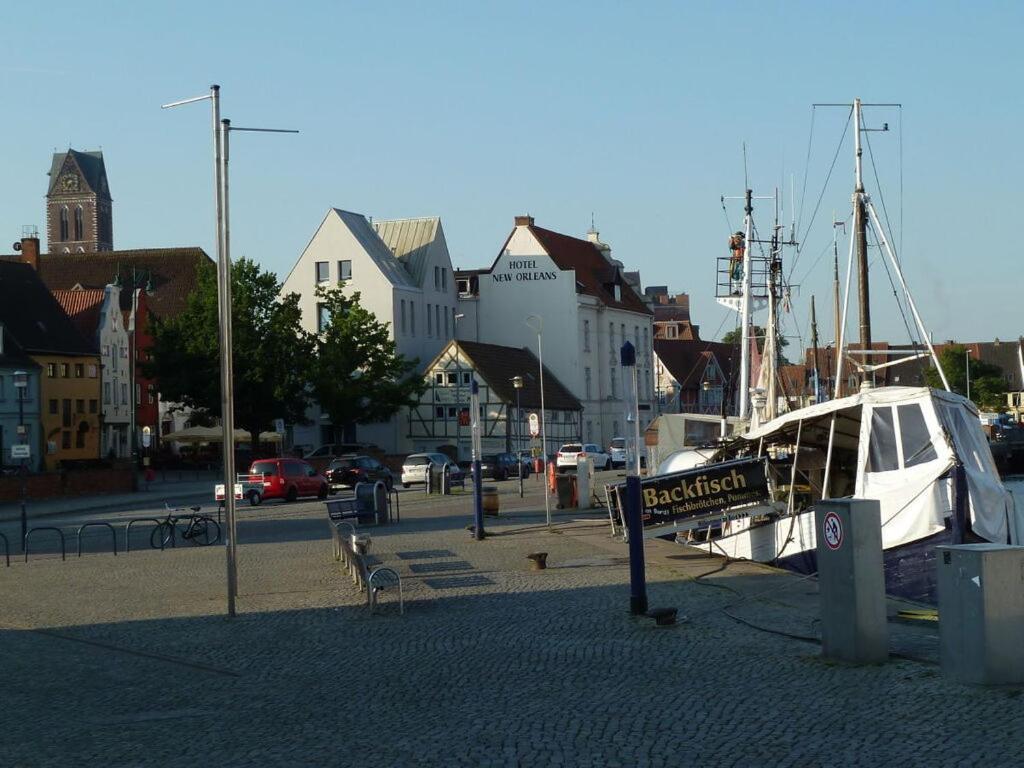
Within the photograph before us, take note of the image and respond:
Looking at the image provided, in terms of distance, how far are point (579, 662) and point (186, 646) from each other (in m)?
4.76

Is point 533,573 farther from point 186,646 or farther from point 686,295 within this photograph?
point 686,295

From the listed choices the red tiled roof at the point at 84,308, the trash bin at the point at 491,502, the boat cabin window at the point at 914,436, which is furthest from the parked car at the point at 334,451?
the boat cabin window at the point at 914,436

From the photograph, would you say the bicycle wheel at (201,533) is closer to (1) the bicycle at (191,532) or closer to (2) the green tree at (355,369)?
(1) the bicycle at (191,532)

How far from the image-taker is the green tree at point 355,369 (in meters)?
79.6

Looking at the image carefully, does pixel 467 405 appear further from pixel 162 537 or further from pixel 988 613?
pixel 988 613

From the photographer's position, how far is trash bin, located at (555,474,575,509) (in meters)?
40.6

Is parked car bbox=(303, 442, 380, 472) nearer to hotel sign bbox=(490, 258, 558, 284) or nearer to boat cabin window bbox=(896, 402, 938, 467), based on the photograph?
hotel sign bbox=(490, 258, 558, 284)

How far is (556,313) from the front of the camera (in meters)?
102

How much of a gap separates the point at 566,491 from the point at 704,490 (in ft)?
52.6

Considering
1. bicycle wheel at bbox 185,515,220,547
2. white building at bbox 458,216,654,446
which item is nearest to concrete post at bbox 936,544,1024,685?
bicycle wheel at bbox 185,515,220,547

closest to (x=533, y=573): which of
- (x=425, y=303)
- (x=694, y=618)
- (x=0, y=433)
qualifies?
(x=694, y=618)

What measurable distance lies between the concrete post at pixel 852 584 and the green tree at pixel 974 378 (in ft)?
353

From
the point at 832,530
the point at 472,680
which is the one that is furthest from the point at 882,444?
the point at 472,680

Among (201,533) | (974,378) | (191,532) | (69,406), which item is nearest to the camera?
(191,532)
